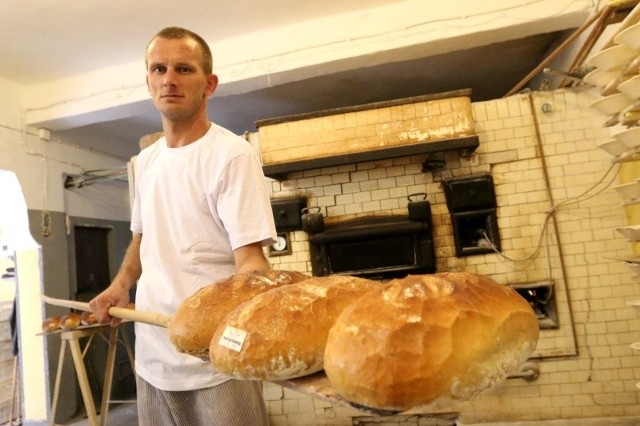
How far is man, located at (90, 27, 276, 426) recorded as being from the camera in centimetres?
126

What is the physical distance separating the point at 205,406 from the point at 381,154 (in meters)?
2.08

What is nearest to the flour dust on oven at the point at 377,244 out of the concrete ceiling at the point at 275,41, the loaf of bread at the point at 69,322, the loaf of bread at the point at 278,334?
the concrete ceiling at the point at 275,41

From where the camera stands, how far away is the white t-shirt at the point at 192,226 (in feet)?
4.09

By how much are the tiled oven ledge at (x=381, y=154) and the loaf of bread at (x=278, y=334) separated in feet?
7.33

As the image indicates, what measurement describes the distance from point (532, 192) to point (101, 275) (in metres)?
4.50

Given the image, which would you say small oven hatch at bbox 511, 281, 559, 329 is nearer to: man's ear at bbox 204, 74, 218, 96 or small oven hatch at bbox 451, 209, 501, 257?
small oven hatch at bbox 451, 209, 501, 257

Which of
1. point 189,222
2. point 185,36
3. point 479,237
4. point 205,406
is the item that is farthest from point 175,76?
point 479,237

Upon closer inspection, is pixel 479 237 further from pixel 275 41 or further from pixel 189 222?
pixel 189 222

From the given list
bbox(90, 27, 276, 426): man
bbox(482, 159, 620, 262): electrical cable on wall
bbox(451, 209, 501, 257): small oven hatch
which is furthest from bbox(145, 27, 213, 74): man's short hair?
bbox(482, 159, 620, 262): electrical cable on wall

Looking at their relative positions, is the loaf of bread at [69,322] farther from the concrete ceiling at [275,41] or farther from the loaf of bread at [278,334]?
the loaf of bread at [278,334]

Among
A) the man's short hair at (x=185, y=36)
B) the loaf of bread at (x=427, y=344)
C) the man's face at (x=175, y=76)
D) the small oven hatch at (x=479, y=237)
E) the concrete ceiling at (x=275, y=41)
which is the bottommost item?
→ the loaf of bread at (x=427, y=344)

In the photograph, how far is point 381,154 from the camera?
298 centimetres

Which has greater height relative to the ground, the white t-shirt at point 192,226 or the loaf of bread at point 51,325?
the white t-shirt at point 192,226

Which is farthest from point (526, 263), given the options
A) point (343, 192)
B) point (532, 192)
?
point (343, 192)
